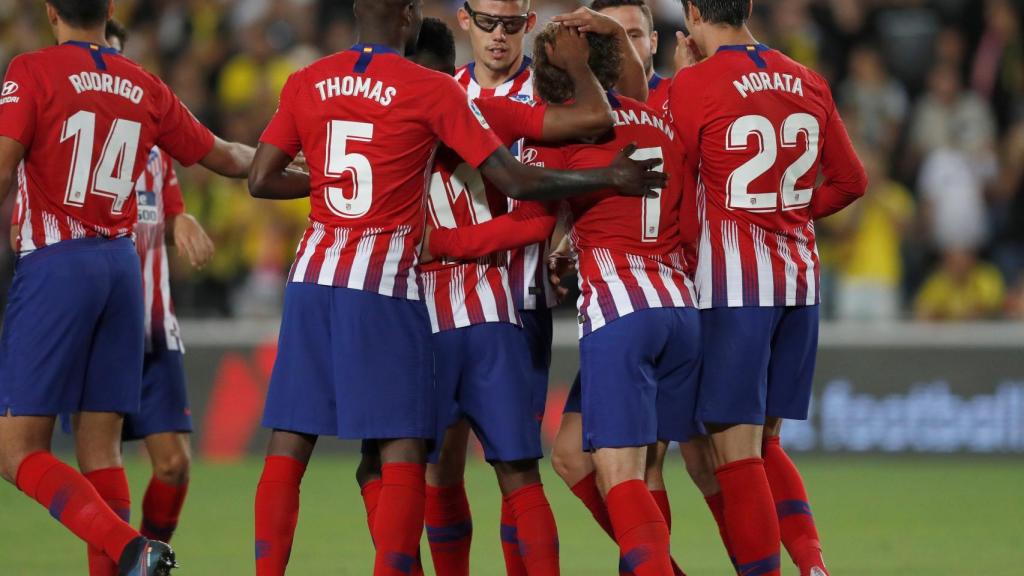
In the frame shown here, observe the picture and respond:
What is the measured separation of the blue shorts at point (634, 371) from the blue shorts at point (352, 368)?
61cm

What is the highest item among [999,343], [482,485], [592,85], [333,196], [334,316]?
[592,85]

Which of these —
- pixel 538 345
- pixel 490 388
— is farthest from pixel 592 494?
pixel 490 388

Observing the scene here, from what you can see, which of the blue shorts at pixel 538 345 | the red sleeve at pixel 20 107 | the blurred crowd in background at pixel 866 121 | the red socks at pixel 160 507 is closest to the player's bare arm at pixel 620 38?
the blue shorts at pixel 538 345

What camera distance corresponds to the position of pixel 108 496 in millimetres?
6172

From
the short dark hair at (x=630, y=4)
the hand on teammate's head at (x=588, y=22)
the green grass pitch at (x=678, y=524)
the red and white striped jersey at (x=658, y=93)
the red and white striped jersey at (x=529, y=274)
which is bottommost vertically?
the green grass pitch at (x=678, y=524)

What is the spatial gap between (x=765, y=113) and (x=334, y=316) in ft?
6.20

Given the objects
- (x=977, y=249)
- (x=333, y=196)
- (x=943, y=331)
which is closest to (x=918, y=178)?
(x=977, y=249)

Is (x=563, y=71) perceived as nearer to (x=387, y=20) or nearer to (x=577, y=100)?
(x=577, y=100)

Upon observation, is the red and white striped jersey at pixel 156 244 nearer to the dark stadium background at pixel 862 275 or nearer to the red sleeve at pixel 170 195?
the red sleeve at pixel 170 195

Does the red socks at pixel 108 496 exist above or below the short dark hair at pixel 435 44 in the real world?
below

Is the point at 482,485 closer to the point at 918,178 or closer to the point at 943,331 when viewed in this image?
the point at 943,331

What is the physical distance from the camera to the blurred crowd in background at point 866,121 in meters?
12.9

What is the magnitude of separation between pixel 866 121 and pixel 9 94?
987cm

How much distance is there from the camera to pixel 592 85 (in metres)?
5.47
